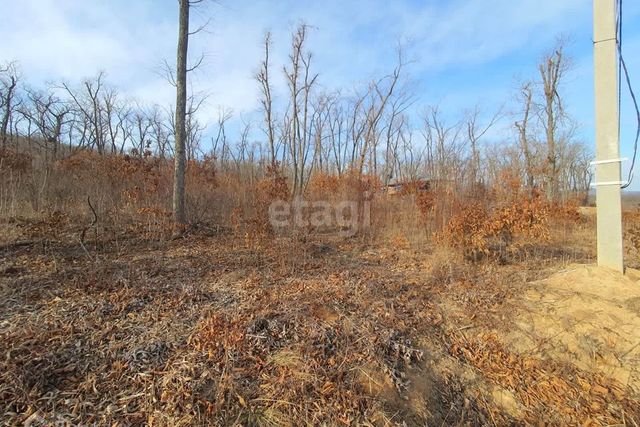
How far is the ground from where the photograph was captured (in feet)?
6.64

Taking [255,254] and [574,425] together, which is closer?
[574,425]

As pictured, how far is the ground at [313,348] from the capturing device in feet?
6.64

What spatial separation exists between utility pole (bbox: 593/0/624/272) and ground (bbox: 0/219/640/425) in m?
0.45

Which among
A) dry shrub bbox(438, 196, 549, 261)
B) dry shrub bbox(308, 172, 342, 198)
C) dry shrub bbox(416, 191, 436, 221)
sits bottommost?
dry shrub bbox(438, 196, 549, 261)

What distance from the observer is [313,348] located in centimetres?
257

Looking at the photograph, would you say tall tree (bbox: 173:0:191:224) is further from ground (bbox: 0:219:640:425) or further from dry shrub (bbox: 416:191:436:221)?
dry shrub (bbox: 416:191:436:221)

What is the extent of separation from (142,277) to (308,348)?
2669 mm

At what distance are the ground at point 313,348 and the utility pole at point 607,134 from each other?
45 centimetres

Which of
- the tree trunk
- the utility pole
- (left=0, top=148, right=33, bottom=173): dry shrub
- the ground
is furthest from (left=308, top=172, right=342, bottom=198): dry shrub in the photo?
(left=0, top=148, right=33, bottom=173): dry shrub

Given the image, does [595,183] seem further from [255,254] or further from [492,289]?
[255,254]

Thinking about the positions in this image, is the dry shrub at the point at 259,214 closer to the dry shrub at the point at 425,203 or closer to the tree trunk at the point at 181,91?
the tree trunk at the point at 181,91

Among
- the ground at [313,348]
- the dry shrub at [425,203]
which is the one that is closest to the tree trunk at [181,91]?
the ground at [313,348]

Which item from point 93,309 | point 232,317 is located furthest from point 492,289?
point 93,309

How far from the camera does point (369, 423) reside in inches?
77.3
